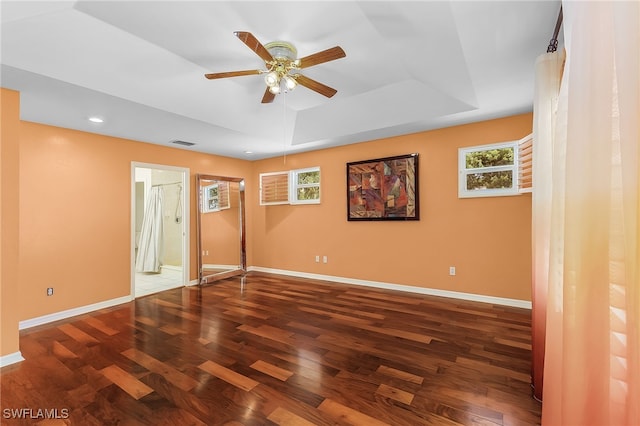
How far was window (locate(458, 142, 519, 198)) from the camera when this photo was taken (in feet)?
12.2

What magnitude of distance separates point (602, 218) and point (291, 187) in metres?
5.18

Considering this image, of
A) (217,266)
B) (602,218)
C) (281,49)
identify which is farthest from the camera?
(217,266)

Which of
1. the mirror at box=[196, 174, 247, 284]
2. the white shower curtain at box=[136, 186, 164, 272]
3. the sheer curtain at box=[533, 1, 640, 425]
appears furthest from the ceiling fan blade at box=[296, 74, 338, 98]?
the white shower curtain at box=[136, 186, 164, 272]

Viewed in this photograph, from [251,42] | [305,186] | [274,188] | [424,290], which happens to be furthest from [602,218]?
[274,188]

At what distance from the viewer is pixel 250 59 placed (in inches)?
108

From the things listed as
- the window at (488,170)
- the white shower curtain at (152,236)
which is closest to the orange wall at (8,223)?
the white shower curtain at (152,236)

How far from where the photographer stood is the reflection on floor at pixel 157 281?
4836mm

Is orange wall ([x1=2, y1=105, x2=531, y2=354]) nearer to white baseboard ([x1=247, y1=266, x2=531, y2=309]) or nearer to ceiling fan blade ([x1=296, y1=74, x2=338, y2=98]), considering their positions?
white baseboard ([x1=247, y1=266, x2=531, y2=309])

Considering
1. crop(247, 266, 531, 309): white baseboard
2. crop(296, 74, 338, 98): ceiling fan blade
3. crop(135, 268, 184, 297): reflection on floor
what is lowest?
crop(135, 268, 184, 297): reflection on floor

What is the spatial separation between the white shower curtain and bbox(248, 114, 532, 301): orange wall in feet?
9.40

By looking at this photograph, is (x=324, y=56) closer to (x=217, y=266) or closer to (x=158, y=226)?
(x=217, y=266)

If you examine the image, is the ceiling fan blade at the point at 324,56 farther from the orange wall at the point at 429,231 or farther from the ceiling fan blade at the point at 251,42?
the orange wall at the point at 429,231

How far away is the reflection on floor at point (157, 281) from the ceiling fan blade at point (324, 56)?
14.2 feet

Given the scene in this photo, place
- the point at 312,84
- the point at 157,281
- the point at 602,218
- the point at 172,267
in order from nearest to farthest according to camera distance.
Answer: the point at 602,218, the point at 312,84, the point at 157,281, the point at 172,267
